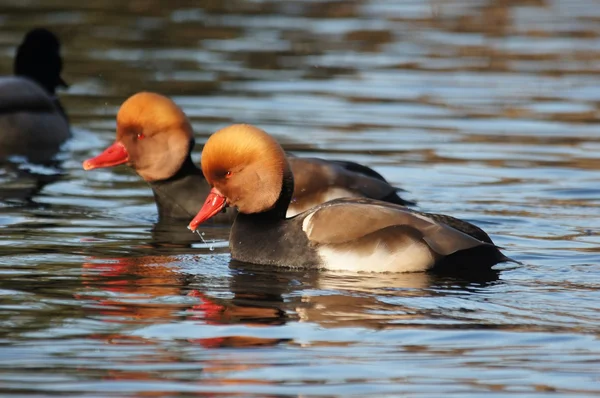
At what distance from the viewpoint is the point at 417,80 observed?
17.6 m

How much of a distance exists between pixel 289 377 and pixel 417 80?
11.7m

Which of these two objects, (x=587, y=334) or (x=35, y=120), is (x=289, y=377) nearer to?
(x=587, y=334)

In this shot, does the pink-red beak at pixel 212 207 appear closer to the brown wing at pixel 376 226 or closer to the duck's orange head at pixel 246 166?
the duck's orange head at pixel 246 166

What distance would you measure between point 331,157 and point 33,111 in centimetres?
355

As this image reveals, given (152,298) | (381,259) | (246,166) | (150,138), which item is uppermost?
(246,166)

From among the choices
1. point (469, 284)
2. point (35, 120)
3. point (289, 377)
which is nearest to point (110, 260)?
point (469, 284)

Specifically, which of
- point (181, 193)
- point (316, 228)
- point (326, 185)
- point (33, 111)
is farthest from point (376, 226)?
point (33, 111)

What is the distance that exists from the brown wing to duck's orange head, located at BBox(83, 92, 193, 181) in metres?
2.48

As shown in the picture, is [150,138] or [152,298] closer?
[152,298]

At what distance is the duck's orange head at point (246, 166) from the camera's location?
8.93m

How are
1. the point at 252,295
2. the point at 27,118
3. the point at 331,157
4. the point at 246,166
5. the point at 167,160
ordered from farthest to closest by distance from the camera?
the point at 27,118, the point at 331,157, the point at 167,160, the point at 246,166, the point at 252,295

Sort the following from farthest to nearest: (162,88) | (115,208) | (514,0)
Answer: (514,0) < (162,88) < (115,208)

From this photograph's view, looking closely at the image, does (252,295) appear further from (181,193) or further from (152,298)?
(181,193)

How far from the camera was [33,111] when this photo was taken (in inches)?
578
